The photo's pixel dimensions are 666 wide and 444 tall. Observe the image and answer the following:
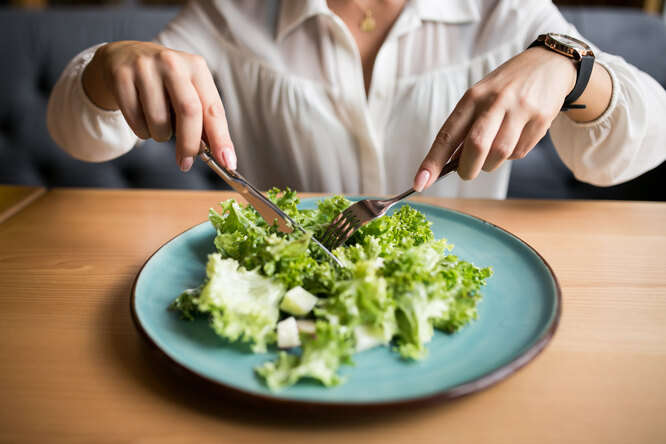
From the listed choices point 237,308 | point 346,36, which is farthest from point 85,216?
point 346,36

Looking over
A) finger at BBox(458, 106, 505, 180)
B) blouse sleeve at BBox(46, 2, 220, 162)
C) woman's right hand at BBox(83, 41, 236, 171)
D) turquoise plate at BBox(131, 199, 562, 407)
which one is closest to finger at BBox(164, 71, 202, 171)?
woman's right hand at BBox(83, 41, 236, 171)

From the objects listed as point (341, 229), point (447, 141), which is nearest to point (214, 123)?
point (341, 229)

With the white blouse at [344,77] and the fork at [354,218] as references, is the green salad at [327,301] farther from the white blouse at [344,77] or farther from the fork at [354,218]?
the white blouse at [344,77]

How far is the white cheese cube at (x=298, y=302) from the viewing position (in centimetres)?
62

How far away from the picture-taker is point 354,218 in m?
0.77

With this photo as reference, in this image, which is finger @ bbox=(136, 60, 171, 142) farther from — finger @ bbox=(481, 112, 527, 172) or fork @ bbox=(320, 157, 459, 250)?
finger @ bbox=(481, 112, 527, 172)

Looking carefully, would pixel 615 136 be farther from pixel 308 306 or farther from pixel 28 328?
pixel 28 328

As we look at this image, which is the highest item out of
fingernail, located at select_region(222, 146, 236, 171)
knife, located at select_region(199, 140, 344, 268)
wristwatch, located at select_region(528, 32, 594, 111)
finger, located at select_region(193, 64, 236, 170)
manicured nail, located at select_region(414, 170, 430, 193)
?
wristwatch, located at select_region(528, 32, 594, 111)

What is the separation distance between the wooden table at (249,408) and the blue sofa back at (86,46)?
1.15 meters

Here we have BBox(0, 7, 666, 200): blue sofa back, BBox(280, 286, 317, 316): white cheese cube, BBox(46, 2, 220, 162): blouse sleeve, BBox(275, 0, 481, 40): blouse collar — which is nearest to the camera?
BBox(280, 286, 317, 316): white cheese cube

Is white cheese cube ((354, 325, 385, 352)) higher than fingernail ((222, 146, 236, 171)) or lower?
lower

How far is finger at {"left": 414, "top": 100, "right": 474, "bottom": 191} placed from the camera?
2.55 ft

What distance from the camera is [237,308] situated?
1.96 ft

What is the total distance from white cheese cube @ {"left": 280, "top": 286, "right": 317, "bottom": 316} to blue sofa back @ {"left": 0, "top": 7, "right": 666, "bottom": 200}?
1.58 meters
